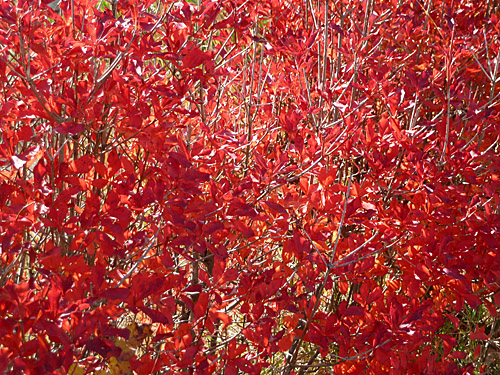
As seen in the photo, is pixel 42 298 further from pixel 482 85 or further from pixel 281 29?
pixel 482 85

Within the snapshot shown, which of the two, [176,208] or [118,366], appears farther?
[176,208]

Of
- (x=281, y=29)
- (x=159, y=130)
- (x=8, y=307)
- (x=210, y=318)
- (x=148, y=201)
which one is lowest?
(x=210, y=318)

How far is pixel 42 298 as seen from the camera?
1.35m

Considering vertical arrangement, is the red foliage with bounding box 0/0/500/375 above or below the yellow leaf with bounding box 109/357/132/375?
above

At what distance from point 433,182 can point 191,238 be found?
95cm

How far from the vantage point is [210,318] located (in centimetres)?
164

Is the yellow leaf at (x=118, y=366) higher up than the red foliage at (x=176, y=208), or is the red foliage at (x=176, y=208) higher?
the red foliage at (x=176, y=208)

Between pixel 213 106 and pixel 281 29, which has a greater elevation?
pixel 281 29

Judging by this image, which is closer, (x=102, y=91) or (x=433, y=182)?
(x=102, y=91)

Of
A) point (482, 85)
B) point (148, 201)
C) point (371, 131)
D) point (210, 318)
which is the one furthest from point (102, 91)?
point (482, 85)

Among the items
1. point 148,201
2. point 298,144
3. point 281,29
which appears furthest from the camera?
point 281,29

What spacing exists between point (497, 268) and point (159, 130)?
129cm

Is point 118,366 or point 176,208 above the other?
point 176,208

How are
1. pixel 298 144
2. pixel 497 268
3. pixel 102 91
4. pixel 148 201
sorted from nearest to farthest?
1. pixel 148 201
2. pixel 102 91
3. pixel 298 144
4. pixel 497 268
